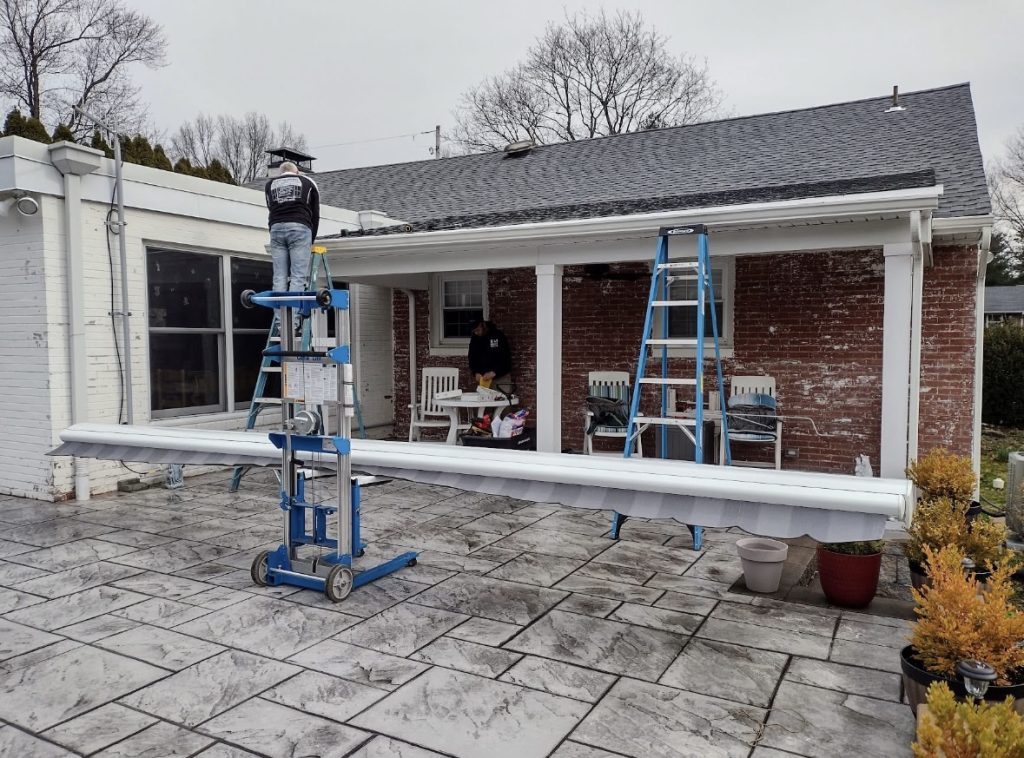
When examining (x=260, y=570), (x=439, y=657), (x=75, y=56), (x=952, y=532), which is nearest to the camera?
(x=439, y=657)

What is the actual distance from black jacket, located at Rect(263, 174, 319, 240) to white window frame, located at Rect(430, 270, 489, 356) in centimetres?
397

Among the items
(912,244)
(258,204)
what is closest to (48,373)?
(258,204)

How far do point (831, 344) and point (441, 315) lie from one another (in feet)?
16.6

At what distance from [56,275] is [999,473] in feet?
34.7

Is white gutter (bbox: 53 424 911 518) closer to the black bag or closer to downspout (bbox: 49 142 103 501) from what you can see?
downspout (bbox: 49 142 103 501)

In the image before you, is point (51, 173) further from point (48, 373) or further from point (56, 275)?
point (48, 373)

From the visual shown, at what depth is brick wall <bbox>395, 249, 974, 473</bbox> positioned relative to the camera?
7176 millimetres

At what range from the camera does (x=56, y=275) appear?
6598mm

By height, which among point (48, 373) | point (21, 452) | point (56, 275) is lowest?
point (21, 452)

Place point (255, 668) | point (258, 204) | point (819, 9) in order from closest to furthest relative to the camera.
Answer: point (255, 668) < point (258, 204) < point (819, 9)

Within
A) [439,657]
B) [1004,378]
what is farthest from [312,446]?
[1004,378]

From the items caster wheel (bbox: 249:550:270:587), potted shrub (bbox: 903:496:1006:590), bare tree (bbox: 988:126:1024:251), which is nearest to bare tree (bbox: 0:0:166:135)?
caster wheel (bbox: 249:550:270:587)

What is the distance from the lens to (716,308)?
8.52 meters

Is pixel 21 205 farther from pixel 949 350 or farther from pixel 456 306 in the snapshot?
pixel 949 350
